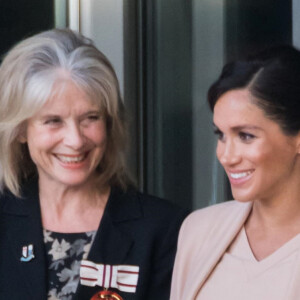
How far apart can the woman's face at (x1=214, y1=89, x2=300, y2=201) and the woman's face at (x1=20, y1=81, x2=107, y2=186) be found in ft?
2.05

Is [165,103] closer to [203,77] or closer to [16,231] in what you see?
[203,77]

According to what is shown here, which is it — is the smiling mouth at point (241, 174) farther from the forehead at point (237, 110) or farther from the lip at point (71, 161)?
the lip at point (71, 161)

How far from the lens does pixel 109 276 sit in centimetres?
328

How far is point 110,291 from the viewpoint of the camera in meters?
3.28

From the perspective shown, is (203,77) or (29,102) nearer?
(29,102)

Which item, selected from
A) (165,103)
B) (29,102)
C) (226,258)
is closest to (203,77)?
(165,103)

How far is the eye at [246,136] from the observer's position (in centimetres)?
273

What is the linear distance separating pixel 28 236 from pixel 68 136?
39 centimetres

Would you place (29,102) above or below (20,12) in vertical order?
below

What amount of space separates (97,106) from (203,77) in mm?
1273

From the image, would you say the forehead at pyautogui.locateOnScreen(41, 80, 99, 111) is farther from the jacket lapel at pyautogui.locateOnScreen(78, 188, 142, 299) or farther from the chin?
the chin

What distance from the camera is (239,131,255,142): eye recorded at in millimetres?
2732

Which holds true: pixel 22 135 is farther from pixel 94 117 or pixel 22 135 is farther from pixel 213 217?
pixel 213 217

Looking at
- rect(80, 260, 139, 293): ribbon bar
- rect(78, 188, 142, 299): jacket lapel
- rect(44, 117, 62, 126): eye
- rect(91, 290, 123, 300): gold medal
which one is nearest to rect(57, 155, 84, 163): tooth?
rect(44, 117, 62, 126): eye
